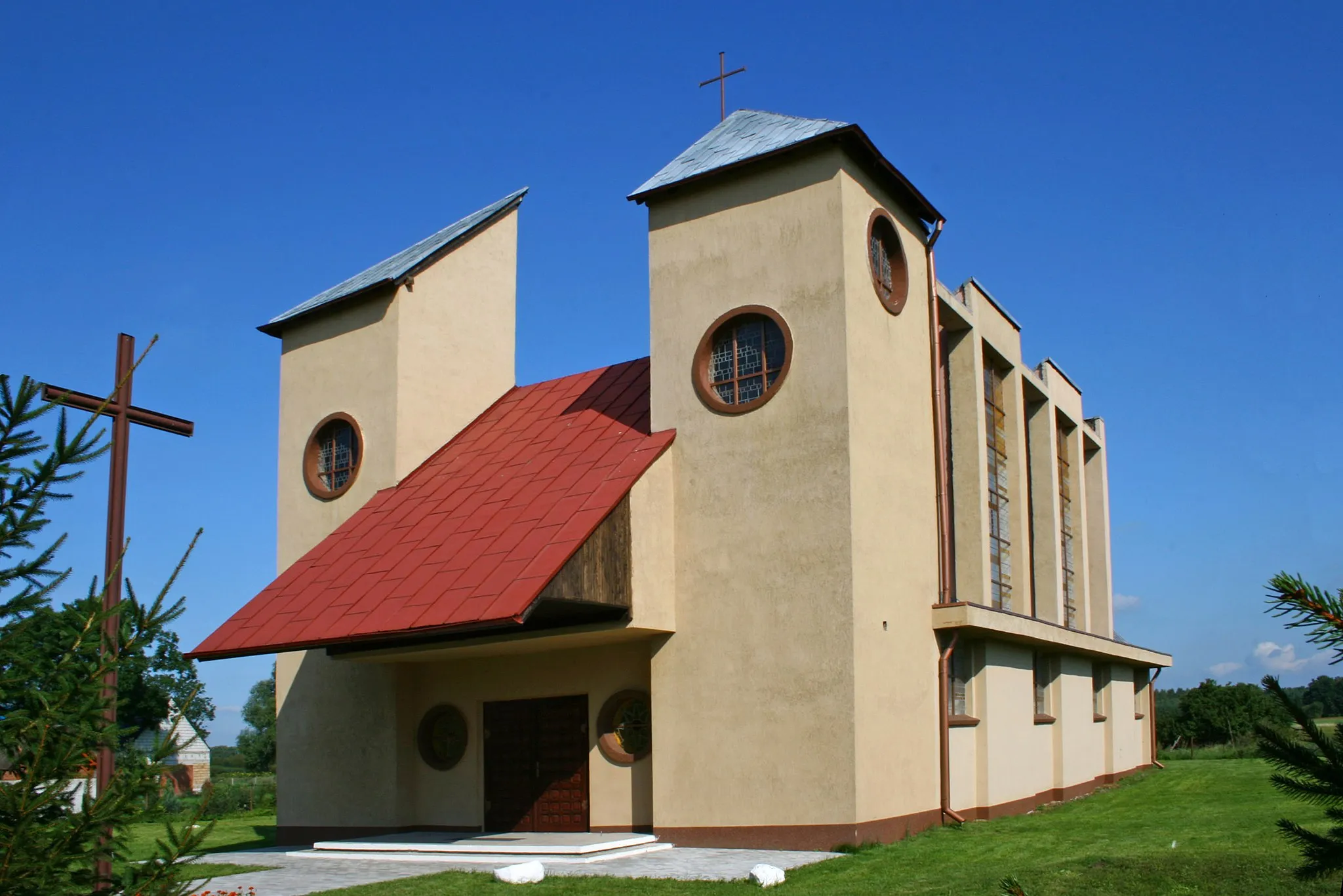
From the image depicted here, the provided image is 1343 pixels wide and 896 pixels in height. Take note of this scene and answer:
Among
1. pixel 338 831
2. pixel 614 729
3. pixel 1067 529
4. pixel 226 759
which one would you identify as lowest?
pixel 226 759

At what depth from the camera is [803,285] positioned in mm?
14211

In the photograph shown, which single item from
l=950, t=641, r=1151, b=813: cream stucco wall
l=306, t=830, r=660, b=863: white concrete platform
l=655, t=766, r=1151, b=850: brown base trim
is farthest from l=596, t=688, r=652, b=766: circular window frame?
l=950, t=641, r=1151, b=813: cream stucco wall

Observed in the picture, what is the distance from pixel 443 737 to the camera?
17.0 metres

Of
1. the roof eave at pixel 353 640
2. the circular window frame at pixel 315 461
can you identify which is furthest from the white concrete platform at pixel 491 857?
the circular window frame at pixel 315 461

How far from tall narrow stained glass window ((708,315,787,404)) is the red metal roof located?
0.97 metres

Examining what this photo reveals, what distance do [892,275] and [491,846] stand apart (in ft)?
29.1

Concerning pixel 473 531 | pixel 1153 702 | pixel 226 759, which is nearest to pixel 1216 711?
pixel 1153 702

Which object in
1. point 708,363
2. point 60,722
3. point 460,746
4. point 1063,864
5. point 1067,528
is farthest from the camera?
point 1067,528

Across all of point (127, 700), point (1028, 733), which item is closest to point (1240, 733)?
point (1028, 733)

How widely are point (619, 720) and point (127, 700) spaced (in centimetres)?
1061

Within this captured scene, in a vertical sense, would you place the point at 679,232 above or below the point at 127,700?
above

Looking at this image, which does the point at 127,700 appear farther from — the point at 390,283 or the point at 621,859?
the point at 390,283

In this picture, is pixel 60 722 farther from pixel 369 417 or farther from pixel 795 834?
pixel 369 417

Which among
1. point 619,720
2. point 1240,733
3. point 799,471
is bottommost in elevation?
point 1240,733
